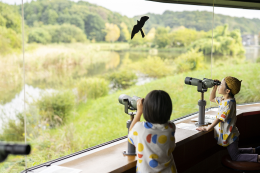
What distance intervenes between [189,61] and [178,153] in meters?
6.48

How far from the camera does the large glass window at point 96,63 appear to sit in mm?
5398

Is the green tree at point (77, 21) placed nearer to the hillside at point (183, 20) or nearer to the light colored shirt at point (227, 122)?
the hillside at point (183, 20)

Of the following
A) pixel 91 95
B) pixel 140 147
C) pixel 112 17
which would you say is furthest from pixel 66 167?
pixel 112 17

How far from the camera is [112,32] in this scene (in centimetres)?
737

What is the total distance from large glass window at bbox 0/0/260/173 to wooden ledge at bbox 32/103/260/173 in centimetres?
247

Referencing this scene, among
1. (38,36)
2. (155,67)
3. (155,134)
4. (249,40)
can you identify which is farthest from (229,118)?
(155,67)

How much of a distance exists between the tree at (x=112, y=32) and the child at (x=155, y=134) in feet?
20.3

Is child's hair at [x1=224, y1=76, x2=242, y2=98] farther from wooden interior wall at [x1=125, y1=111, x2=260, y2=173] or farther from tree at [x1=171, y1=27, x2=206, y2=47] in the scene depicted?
tree at [x1=171, y1=27, x2=206, y2=47]

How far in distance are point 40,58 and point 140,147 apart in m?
5.35

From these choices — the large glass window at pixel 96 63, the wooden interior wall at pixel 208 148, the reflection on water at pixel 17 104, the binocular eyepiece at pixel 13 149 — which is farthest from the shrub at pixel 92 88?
the binocular eyepiece at pixel 13 149

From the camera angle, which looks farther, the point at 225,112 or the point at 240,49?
the point at 240,49

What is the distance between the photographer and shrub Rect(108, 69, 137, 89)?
748 centimetres

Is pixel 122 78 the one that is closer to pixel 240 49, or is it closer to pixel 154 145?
pixel 240 49

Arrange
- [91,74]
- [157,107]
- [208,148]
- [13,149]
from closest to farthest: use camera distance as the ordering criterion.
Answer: [13,149] → [157,107] → [208,148] → [91,74]
